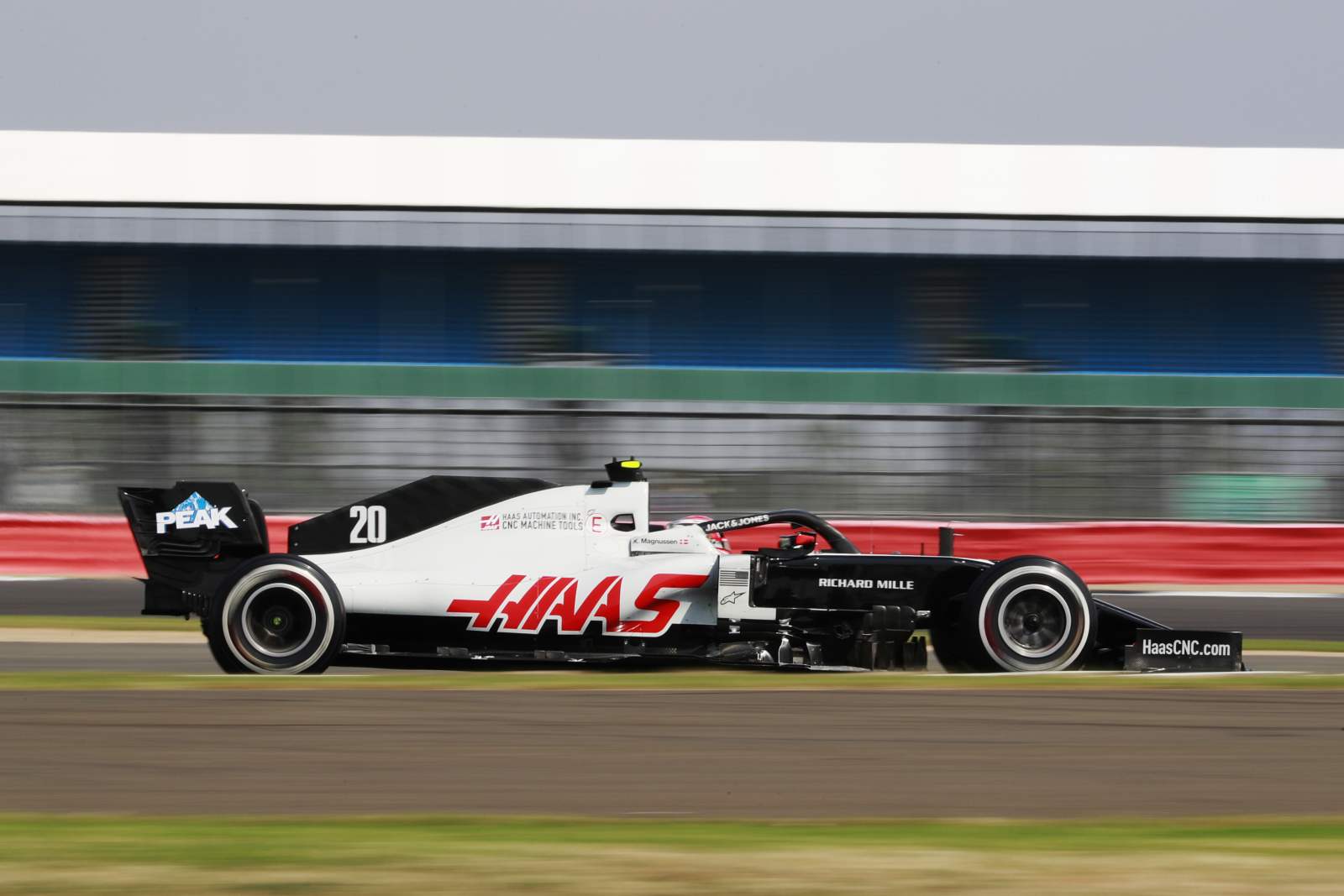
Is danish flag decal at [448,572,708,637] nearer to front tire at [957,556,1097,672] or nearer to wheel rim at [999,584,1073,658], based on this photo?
front tire at [957,556,1097,672]

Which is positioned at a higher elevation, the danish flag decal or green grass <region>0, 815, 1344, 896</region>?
the danish flag decal

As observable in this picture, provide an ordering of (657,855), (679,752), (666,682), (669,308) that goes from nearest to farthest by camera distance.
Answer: (657,855) < (679,752) < (666,682) < (669,308)

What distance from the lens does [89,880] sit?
420 centimetres

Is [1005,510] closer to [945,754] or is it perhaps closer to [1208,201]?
[1208,201]

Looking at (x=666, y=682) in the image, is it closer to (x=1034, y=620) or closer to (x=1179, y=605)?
(x=1034, y=620)

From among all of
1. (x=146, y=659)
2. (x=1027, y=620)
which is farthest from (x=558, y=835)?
(x=146, y=659)

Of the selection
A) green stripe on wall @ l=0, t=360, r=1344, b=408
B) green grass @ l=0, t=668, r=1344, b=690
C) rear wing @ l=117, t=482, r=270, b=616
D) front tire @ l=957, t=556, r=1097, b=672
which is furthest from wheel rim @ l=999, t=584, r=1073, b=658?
green stripe on wall @ l=0, t=360, r=1344, b=408

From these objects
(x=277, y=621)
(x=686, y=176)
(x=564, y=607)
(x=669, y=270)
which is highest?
(x=686, y=176)

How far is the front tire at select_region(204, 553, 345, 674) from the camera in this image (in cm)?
829

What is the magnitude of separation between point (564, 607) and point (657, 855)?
3913 millimetres

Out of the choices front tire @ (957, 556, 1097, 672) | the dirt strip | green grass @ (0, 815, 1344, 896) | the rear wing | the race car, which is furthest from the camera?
→ the rear wing

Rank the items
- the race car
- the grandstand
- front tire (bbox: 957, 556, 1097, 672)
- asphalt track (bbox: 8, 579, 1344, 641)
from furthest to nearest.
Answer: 1. the grandstand
2. asphalt track (bbox: 8, 579, 1344, 641)
3. front tire (bbox: 957, 556, 1097, 672)
4. the race car

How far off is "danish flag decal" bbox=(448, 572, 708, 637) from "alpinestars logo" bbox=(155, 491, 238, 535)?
1483 mm

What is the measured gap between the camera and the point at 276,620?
839 cm
